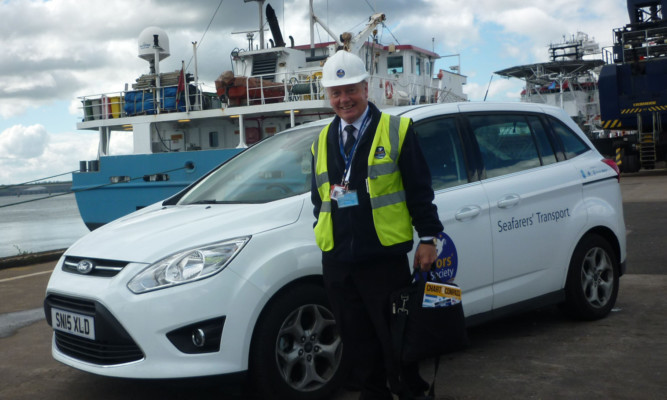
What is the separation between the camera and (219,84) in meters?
15.9

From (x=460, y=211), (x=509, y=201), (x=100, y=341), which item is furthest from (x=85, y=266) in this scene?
(x=509, y=201)

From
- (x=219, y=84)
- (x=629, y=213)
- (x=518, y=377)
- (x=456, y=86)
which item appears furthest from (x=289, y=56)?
(x=518, y=377)

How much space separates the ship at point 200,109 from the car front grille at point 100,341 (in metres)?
11.2

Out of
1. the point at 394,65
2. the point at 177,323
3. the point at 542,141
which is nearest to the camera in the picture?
the point at 177,323

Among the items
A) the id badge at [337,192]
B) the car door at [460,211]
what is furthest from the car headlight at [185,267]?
the car door at [460,211]

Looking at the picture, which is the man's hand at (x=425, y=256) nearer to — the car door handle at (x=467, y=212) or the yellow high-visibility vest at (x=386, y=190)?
the yellow high-visibility vest at (x=386, y=190)

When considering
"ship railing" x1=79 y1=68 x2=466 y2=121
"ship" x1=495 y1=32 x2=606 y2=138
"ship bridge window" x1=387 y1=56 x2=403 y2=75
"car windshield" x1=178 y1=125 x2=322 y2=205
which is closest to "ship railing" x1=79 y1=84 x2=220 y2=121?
"ship railing" x1=79 y1=68 x2=466 y2=121

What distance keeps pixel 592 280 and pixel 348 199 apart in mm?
2878

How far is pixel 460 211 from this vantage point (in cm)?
429

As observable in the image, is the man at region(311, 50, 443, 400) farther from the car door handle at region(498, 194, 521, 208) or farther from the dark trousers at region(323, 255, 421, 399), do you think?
the car door handle at region(498, 194, 521, 208)

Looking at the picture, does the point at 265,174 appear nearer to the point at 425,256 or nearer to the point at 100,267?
the point at 100,267

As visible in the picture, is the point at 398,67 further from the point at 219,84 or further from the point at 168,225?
the point at 168,225

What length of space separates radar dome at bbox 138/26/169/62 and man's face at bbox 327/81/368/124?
16.4 meters

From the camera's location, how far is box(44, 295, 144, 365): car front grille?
348 centimetres
